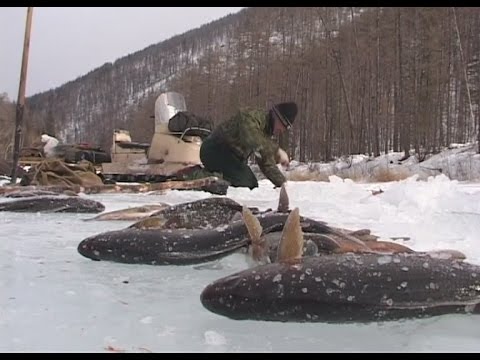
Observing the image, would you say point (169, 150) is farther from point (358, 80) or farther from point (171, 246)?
point (358, 80)

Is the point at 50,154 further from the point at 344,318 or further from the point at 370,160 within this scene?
the point at 344,318

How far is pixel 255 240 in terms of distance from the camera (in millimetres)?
2416

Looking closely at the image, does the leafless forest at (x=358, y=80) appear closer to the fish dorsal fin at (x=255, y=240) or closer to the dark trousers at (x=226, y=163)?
the dark trousers at (x=226, y=163)

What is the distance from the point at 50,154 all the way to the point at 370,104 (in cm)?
2308

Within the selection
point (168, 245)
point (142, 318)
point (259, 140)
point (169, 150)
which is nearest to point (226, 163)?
point (259, 140)

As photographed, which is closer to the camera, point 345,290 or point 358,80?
point 345,290

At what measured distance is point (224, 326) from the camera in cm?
168

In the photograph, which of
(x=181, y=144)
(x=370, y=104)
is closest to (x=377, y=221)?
(x=181, y=144)

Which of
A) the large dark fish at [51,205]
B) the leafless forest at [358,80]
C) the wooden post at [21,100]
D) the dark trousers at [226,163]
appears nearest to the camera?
the large dark fish at [51,205]

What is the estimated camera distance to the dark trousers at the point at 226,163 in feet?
29.7

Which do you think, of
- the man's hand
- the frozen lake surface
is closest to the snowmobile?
the man's hand

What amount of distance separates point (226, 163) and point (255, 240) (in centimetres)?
692

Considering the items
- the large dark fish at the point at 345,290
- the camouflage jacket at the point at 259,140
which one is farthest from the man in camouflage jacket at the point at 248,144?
the large dark fish at the point at 345,290

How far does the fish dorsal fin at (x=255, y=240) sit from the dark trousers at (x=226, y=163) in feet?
21.4
